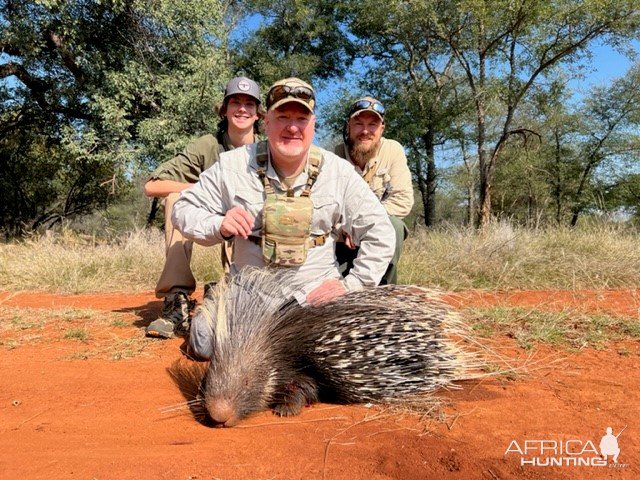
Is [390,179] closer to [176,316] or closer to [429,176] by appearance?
[176,316]

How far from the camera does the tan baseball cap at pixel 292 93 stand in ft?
7.73

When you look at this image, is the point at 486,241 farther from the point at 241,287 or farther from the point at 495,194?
the point at 495,194

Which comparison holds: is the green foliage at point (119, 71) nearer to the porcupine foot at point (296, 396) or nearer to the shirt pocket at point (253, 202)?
the shirt pocket at point (253, 202)

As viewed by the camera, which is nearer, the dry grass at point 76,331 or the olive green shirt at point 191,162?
the dry grass at point 76,331

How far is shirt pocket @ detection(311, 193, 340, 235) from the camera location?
253 cm

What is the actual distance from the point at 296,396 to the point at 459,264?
3.68 meters

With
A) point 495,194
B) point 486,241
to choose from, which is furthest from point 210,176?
point 495,194

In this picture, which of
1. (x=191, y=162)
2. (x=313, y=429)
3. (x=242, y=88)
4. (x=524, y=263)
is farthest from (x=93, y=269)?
(x=524, y=263)

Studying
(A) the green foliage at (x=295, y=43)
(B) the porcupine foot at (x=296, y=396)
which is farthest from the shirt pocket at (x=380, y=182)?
(A) the green foliage at (x=295, y=43)

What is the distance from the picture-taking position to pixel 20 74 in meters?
10.3

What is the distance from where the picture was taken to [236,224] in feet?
7.47

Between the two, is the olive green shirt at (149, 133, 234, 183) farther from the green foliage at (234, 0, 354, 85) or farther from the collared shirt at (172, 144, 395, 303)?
the green foliage at (234, 0, 354, 85)

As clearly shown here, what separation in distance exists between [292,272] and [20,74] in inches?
429

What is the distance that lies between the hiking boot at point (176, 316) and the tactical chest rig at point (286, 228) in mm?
1193
